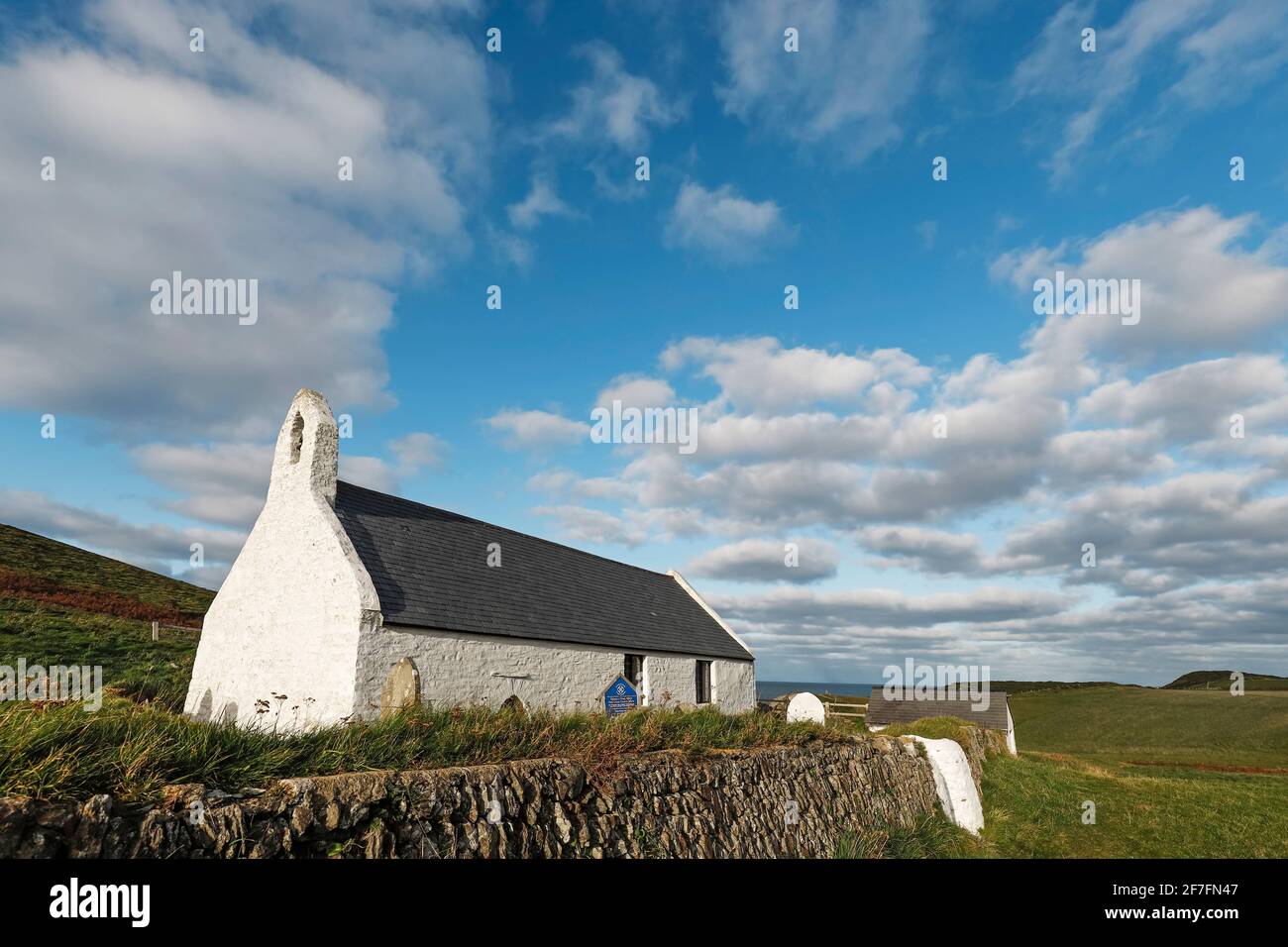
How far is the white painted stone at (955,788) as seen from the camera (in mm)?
17391

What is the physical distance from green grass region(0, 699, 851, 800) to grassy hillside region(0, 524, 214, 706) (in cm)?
813

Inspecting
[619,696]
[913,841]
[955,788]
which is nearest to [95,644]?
[619,696]

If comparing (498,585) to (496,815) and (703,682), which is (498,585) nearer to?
(703,682)

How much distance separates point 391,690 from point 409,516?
24.4ft

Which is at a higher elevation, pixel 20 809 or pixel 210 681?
pixel 20 809

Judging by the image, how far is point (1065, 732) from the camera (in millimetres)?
55531

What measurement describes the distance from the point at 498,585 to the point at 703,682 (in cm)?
1079

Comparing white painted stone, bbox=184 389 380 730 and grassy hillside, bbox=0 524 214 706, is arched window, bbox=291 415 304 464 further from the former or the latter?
grassy hillside, bbox=0 524 214 706

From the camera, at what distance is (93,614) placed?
111ft

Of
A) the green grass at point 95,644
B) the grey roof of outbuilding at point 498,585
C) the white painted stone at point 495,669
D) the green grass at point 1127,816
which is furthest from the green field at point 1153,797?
the green grass at point 95,644
